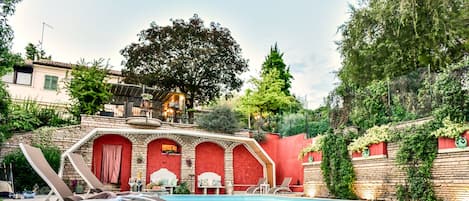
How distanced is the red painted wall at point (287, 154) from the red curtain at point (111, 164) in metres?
7.27

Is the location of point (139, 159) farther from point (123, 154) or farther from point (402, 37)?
point (402, 37)

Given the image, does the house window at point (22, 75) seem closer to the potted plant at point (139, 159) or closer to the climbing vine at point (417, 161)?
the potted plant at point (139, 159)

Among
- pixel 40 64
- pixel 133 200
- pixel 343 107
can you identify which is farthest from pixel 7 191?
pixel 40 64

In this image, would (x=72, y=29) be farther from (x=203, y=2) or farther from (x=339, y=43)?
(x=339, y=43)

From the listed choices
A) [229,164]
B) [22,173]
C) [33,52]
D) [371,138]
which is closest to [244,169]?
[229,164]

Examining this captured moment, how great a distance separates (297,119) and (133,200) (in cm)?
1501

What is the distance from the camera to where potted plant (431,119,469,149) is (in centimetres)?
948

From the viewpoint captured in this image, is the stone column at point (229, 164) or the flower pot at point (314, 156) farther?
the stone column at point (229, 164)

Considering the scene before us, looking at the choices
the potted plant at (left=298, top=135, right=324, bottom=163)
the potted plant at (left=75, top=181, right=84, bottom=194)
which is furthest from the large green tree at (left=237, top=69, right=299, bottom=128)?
the potted plant at (left=75, top=181, right=84, bottom=194)

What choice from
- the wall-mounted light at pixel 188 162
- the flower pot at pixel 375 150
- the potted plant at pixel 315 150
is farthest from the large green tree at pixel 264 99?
the flower pot at pixel 375 150

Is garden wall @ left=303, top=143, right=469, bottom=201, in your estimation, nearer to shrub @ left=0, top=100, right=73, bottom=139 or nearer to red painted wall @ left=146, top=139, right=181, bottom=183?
red painted wall @ left=146, top=139, right=181, bottom=183

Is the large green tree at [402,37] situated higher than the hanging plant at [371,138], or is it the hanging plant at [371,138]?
the large green tree at [402,37]

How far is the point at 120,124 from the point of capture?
17.7 metres

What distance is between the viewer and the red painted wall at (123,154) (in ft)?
56.0
